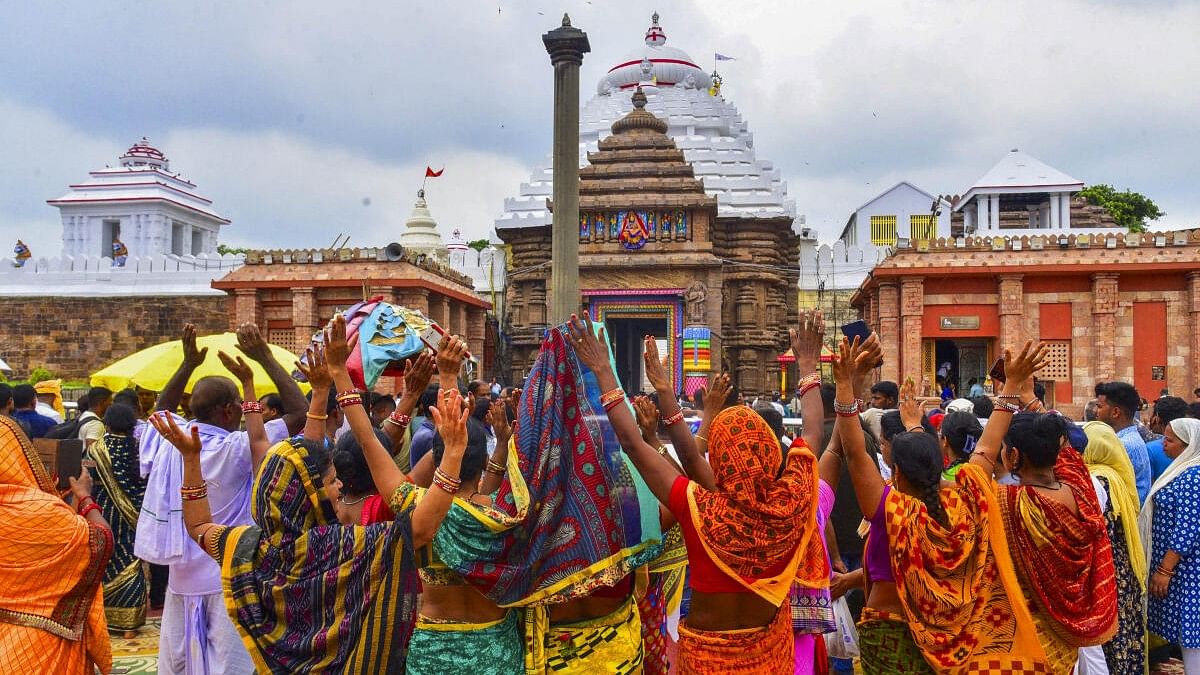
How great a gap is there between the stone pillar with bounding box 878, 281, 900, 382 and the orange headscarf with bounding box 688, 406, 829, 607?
54.3 feet

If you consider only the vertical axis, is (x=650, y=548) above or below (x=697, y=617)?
above

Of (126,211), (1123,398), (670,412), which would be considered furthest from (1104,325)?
(126,211)

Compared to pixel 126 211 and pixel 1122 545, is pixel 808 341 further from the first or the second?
pixel 126 211

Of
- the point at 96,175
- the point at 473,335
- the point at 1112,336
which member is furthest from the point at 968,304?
the point at 96,175

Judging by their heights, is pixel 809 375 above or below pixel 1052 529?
above

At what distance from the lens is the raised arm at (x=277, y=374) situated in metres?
4.40

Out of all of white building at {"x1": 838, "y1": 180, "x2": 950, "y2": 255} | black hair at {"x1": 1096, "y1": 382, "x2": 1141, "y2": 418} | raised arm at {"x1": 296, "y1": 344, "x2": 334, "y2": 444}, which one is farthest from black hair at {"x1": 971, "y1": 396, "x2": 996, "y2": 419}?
white building at {"x1": 838, "y1": 180, "x2": 950, "y2": 255}

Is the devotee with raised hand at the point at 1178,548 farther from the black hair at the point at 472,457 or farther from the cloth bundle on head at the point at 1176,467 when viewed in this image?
the black hair at the point at 472,457

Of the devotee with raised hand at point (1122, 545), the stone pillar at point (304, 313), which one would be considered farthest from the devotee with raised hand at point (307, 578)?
the stone pillar at point (304, 313)

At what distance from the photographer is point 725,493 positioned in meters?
3.29

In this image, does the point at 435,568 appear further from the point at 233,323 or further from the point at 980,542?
the point at 233,323

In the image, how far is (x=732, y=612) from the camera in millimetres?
3420

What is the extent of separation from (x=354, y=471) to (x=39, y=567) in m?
1.17

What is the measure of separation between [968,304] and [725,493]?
686 inches
